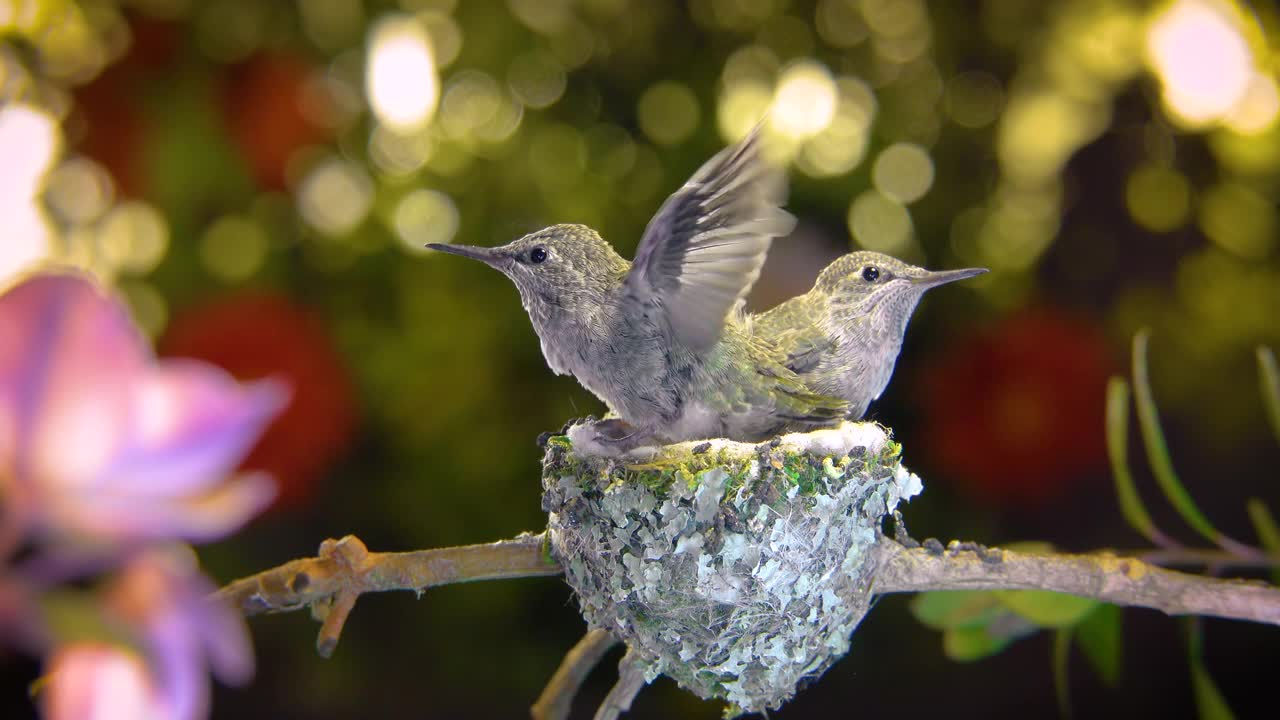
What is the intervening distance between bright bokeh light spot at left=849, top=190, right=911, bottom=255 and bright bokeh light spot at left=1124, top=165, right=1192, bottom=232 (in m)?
0.31

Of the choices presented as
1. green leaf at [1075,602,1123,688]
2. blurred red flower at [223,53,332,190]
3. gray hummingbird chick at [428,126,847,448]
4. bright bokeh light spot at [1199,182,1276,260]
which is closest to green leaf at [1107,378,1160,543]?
green leaf at [1075,602,1123,688]

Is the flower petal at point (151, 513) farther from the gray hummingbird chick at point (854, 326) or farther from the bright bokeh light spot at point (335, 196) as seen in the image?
the bright bokeh light spot at point (335, 196)

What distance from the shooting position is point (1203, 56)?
0.95 m

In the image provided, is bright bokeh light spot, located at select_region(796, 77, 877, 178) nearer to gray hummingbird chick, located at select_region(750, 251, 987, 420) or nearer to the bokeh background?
the bokeh background

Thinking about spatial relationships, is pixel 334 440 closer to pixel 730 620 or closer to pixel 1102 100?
pixel 730 620

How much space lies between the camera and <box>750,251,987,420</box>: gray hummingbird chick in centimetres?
64

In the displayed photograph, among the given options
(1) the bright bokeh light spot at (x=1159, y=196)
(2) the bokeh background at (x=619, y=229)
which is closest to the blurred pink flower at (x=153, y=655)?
(2) the bokeh background at (x=619, y=229)

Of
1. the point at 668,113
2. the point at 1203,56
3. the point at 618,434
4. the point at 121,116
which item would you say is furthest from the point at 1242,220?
the point at 121,116

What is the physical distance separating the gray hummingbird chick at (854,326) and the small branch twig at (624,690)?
0.21 metres

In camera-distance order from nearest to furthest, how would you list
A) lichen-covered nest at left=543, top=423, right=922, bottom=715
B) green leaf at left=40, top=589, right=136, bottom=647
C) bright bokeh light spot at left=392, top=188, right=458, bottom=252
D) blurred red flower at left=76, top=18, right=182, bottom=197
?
green leaf at left=40, top=589, right=136, bottom=647, lichen-covered nest at left=543, top=423, right=922, bottom=715, blurred red flower at left=76, top=18, right=182, bottom=197, bright bokeh light spot at left=392, top=188, right=458, bottom=252

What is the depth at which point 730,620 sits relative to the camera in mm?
577

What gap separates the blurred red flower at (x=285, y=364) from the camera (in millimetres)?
893

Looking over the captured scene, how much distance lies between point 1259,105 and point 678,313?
0.73m

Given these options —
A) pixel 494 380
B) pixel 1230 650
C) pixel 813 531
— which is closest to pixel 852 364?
pixel 813 531
